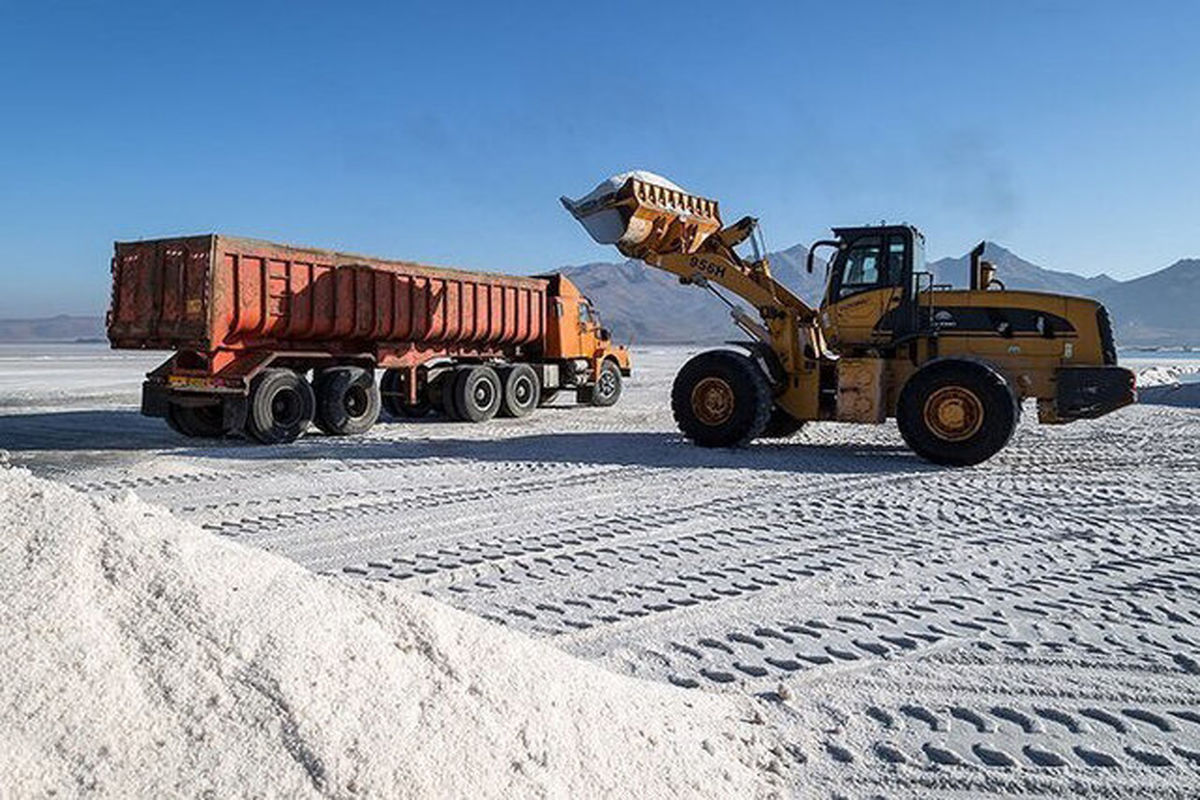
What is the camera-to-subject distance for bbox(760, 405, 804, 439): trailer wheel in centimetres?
1319

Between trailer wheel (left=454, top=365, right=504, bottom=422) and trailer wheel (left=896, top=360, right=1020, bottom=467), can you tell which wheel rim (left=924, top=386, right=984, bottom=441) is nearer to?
trailer wheel (left=896, top=360, right=1020, bottom=467)

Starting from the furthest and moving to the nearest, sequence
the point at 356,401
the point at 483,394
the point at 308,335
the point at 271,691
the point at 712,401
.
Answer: the point at 483,394
the point at 356,401
the point at 308,335
the point at 712,401
the point at 271,691

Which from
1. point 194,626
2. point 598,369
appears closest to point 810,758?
point 194,626

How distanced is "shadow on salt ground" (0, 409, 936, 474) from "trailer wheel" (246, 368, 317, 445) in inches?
9.2

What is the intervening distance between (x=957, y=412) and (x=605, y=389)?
10618mm

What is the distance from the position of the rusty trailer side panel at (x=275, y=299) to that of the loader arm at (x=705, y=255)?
387 cm

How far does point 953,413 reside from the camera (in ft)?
35.9

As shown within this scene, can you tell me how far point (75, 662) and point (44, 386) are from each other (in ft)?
91.0

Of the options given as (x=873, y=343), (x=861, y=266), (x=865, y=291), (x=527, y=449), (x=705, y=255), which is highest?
(x=705, y=255)

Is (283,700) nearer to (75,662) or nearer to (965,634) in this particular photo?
(75,662)

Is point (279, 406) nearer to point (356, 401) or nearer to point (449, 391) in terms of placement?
point (356, 401)

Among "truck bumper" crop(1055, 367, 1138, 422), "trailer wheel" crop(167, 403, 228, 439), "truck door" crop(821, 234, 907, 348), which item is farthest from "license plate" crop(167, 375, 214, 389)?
"truck bumper" crop(1055, 367, 1138, 422)

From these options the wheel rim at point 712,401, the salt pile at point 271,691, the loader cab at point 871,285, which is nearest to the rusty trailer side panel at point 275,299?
the wheel rim at point 712,401

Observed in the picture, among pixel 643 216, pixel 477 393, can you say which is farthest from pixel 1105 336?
pixel 477 393
